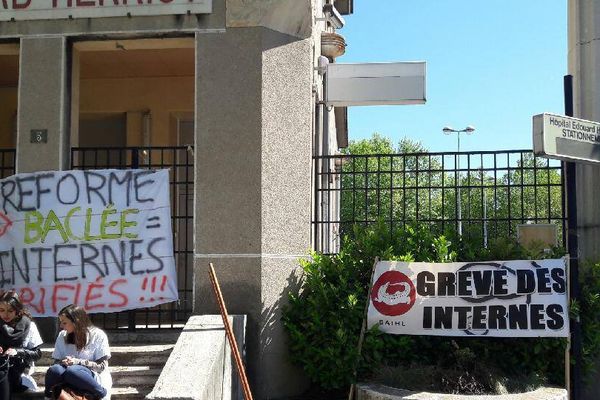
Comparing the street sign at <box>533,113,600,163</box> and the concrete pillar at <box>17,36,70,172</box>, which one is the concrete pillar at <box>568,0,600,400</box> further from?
the concrete pillar at <box>17,36,70,172</box>

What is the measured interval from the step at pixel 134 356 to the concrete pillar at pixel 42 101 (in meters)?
2.31

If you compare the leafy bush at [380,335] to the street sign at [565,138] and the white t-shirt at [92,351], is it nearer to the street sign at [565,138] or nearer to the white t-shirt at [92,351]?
the street sign at [565,138]

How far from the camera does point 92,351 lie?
22.2 ft

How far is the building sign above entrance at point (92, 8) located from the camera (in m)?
8.70

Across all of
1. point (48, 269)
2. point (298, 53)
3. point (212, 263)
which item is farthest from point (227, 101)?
point (48, 269)

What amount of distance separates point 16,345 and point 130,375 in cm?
115

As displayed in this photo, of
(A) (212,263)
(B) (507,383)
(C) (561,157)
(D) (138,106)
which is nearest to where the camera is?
(C) (561,157)

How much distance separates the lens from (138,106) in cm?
1284

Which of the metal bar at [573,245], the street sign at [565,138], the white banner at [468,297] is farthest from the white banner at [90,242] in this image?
the metal bar at [573,245]

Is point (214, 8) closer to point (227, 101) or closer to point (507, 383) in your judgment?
point (227, 101)

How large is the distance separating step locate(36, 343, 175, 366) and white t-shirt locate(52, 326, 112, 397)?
3.43 feet

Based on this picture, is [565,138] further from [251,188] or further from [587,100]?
[251,188]

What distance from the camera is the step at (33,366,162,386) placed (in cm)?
738

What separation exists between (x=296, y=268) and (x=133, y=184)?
86.1 inches
